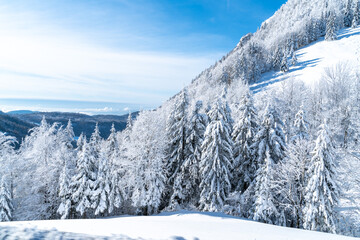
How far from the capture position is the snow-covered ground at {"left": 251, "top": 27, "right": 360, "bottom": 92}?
66.4 metres

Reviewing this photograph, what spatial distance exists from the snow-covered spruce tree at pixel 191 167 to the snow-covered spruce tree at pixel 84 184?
29.7ft

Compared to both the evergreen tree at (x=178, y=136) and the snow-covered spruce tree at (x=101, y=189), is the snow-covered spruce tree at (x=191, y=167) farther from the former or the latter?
the snow-covered spruce tree at (x=101, y=189)

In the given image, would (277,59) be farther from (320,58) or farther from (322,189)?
(322,189)

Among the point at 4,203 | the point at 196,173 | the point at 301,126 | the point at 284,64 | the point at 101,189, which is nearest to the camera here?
the point at 4,203

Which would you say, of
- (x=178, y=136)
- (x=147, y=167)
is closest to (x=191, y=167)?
(x=178, y=136)

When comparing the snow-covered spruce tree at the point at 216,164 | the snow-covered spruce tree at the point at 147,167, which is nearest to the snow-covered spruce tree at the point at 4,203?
the snow-covered spruce tree at the point at 147,167

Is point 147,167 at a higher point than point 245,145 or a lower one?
lower

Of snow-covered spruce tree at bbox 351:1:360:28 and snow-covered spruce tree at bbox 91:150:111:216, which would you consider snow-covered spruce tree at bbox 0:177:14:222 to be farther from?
snow-covered spruce tree at bbox 351:1:360:28

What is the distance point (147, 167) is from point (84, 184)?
269 inches

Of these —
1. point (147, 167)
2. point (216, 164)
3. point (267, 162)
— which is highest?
point (267, 162)

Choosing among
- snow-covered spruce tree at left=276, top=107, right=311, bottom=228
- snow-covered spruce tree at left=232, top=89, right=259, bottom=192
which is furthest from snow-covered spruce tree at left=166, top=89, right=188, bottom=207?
snow-covered spruce tree at left=276, top=107, right=311, bottom=228

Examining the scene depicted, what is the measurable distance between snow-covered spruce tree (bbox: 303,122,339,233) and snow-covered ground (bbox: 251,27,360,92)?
54.4 m

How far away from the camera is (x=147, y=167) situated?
23.5m

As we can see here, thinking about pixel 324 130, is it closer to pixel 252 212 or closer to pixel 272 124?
pixel 272 124
